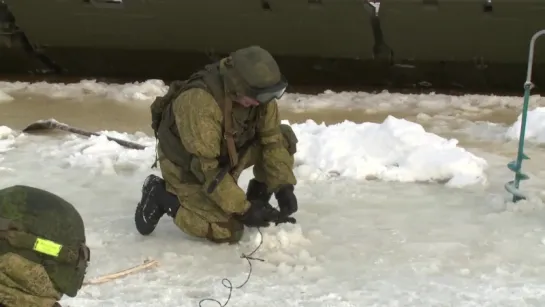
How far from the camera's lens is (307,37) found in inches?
340

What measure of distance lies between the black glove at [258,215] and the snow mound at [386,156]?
4.71 feet

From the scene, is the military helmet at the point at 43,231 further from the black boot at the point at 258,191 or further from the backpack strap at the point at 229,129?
the black boot at the point at 258,191

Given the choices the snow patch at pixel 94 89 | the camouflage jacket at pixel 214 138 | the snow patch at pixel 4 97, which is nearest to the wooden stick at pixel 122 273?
the camouflage jacket at pixel 214 138

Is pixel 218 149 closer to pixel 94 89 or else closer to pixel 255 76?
pixel 255 76

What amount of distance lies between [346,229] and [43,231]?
292 cm

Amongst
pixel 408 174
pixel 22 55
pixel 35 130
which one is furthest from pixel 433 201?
pixel 22 55

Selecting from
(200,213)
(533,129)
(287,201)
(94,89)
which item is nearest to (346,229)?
(287,201)

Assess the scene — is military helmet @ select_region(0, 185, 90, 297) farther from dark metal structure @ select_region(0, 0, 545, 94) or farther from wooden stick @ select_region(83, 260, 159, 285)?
dark metal structure @ select_region(0, 0, 545, 94)

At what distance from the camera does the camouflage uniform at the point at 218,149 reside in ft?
13.6

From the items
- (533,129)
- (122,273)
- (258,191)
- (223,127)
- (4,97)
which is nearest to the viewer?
(122,273)

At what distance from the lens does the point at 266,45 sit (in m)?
8.77

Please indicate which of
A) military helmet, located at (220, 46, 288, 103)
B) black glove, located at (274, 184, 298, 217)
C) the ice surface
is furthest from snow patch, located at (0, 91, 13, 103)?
military helmet, located at (220, 46, 288, 103)

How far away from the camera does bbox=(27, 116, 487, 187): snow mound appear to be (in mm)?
5805

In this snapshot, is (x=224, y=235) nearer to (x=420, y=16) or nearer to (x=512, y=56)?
(x=420, y=16)
